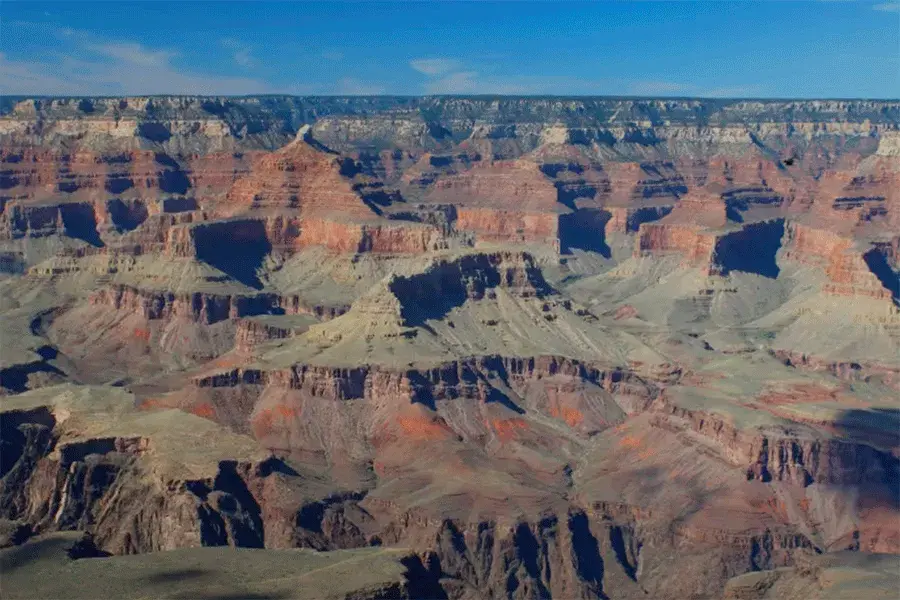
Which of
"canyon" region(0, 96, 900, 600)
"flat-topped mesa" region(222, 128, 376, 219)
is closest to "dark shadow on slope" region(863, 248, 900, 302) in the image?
"canyon" region(0, 96, 900, 600)

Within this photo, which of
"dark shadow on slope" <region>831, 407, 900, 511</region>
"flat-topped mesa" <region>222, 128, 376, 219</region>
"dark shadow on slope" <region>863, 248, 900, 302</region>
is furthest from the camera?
"flat-topped mesa" <region>222, 128, 376, 219</region>

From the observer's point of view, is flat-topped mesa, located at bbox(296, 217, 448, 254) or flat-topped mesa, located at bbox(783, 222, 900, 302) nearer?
flat-topped mesa, located at bbox(783, 222, 900, 302)

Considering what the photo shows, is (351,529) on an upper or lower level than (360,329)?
lower

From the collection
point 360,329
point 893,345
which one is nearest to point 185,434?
point 360,329

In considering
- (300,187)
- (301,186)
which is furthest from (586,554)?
(301,186)

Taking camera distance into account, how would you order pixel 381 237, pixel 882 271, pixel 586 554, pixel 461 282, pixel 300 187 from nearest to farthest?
pixel 586 554
pixel 461 282
pixel 381 237
pixel 882 271
pixel 300 187

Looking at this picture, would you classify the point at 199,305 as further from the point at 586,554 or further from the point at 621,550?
the point at 621,550

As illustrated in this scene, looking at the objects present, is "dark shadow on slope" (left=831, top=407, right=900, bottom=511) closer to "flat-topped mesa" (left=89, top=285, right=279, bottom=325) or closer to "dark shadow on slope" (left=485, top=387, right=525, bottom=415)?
"dark shadow on slope" (left=485, top=387, right=525, bottom=415)

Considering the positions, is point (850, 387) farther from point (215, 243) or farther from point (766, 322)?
point (215, 243)
